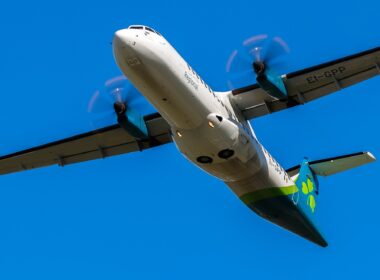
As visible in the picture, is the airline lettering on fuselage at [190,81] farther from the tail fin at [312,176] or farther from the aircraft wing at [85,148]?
the tail fin at [312,176]

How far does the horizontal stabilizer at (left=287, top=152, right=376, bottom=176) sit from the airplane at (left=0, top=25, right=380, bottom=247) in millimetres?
32

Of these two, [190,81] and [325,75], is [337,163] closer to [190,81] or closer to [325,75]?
[325,75]

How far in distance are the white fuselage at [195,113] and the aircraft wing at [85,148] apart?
8.71 ft

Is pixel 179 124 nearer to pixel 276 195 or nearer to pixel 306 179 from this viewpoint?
pixel 276 195

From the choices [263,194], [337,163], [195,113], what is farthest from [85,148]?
[337,163]

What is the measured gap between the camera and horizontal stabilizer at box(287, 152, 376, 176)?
78.3ft

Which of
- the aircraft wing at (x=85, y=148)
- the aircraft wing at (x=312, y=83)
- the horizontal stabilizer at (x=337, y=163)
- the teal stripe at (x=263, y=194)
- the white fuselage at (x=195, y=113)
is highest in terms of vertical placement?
the aircraft wing at (x=85, y=148)

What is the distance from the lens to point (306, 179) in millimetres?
25281

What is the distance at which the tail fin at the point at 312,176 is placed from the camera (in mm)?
23578

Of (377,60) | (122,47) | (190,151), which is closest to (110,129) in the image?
(190,151)

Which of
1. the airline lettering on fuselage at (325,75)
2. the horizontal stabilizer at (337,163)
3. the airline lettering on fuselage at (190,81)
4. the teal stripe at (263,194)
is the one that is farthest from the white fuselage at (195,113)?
the horizontal stabilizer at (337,163)

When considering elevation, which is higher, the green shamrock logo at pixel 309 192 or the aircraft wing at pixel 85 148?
the aircraft wing at pixel 85 148

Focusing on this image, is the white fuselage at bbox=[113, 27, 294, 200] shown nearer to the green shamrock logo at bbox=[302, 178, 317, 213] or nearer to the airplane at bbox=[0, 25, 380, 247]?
the airplane at bbox=[0, 25, 380, 247]

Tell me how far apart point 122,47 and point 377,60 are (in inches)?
294
